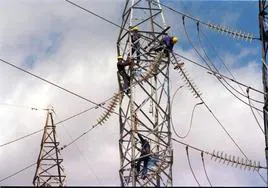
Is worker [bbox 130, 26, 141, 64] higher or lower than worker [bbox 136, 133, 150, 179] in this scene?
higher

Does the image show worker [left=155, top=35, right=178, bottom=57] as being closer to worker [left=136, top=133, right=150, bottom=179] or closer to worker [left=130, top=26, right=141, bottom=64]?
worker [left=130, top=26, right=141, bottom=64]

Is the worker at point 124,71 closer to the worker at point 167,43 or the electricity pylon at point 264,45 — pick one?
the worker at point 167,43

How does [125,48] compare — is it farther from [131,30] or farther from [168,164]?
[168,164]

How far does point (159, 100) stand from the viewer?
29.0m

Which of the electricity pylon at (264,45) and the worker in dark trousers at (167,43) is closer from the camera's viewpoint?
the electricity pylon at (264,45)

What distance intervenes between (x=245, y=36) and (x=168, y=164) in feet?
24.7

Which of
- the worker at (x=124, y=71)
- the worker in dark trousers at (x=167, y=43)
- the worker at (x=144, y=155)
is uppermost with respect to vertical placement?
the worker in dark trousers at (x=167, y=43)

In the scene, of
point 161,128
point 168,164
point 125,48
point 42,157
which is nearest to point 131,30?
point 125,48

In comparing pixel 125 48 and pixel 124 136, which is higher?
pixel 125 48

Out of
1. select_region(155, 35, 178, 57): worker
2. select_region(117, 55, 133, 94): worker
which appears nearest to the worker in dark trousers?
select_region(155, 35, 178, 57): worker

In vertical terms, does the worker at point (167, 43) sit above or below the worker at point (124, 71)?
above

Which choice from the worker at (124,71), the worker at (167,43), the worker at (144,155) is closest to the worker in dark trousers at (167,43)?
the worker at (167,43)

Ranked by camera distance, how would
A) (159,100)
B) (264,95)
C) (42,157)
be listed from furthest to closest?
1. (42,157)
2. (159,100)
3. (264,95)

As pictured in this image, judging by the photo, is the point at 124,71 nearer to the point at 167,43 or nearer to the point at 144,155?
the point at 167,43
